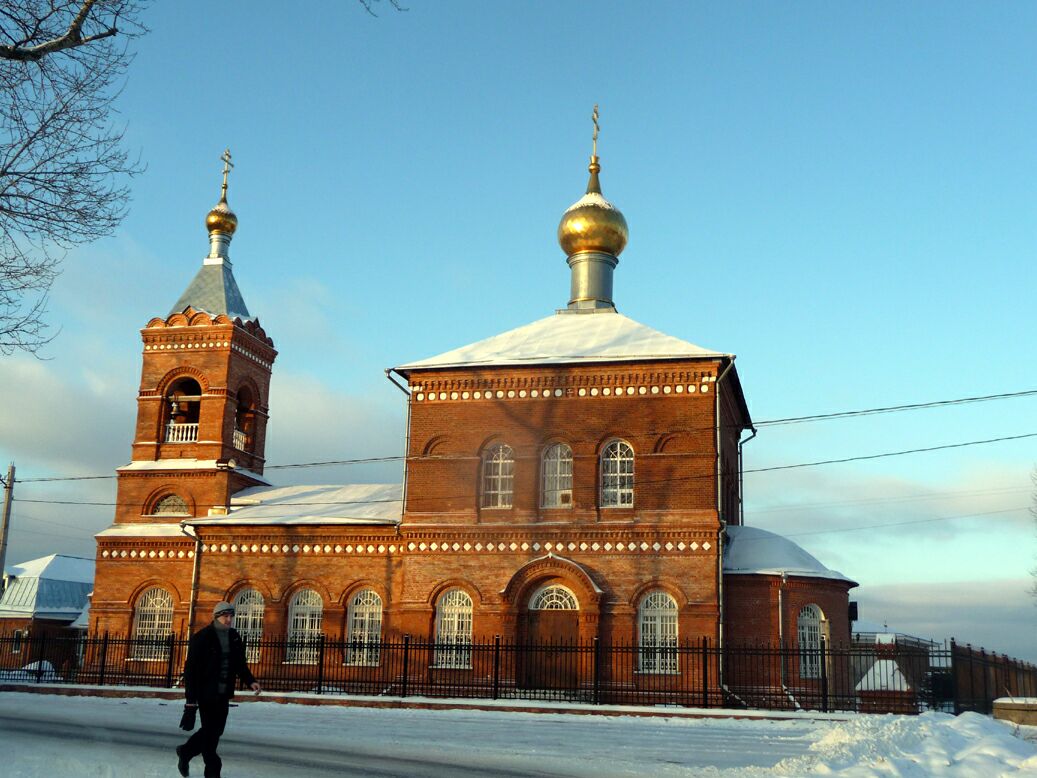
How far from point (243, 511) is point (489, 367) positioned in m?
7.86

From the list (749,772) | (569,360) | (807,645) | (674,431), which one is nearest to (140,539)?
(569,360)

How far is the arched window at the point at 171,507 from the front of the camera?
27.7 meters

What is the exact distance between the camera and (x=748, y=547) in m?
23.5

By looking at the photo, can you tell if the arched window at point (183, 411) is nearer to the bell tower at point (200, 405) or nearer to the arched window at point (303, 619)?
the bell tower at point (200, 405)

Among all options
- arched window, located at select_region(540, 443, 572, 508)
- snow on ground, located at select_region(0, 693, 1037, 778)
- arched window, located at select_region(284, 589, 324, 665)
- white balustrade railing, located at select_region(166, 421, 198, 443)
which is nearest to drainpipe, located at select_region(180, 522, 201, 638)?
arched window, located at select_region(284, 589, 324, 665)

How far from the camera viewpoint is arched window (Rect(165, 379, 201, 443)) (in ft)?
93.8

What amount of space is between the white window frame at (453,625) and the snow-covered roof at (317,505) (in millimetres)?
2469

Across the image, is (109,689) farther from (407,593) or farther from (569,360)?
(569,360)

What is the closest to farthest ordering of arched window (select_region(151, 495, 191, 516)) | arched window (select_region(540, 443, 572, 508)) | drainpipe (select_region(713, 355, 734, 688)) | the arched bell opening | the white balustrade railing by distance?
drainpipe (select_region(713, 355, 734, 688)) < arched window (select_region(540, 443, 572, 508)) < arched window (select_region(151, 495, 191, 516)) < the white balustrade railing < the arched bell opening

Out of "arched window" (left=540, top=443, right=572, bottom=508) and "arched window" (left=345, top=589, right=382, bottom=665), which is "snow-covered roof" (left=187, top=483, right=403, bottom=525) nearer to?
"arched window" (left=345, top=589, right=382, bottom=665)

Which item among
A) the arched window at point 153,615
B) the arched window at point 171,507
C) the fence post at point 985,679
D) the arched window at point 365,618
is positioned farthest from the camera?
the arched window at point 171,507

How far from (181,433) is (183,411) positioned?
2.40 ft

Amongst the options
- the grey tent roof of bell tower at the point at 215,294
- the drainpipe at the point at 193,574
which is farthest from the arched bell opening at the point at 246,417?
→ the drainpipe at the point at 193,574

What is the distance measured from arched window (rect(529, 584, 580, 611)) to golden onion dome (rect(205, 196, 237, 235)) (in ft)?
47.2
